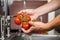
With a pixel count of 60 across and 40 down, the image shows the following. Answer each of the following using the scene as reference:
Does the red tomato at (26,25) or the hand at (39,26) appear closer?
the hand at (39,26)

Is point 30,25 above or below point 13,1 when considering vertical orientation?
below

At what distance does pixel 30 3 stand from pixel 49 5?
0.69 m

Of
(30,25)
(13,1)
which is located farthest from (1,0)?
(30,25)

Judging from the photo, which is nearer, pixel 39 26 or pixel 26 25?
pixel 39 26

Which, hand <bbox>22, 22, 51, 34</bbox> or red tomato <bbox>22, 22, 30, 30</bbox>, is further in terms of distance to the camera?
red tomato <bbox>22, 22, 30, 30</bbox>

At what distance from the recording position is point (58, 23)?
95 centimetres

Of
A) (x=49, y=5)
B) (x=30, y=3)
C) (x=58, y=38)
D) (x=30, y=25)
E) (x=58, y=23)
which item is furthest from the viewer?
(x=30, y=3)

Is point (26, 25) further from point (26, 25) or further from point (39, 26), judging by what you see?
point (39, 26)

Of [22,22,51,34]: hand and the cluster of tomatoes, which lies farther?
the cluster of tomatoes

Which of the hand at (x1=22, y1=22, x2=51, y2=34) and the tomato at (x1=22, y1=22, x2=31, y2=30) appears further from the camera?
the tomato at (x1=22, y1=22, x2=31, y2=30)

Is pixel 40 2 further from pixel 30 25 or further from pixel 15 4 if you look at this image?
pixel 30 25

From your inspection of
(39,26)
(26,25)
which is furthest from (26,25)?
(39,26)

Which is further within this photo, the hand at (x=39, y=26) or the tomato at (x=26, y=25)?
the tomato at (x=26, y=25)

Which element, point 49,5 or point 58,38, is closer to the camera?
point 49,5
